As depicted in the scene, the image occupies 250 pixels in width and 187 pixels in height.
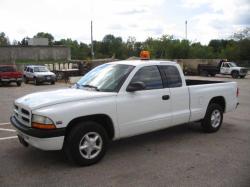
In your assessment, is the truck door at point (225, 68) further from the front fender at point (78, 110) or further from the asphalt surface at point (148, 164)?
the front fender at point (78, 110)

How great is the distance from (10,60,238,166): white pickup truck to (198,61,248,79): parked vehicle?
2786cm

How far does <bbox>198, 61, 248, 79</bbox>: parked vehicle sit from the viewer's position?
33.6 meters

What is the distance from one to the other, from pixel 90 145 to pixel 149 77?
1.87 m

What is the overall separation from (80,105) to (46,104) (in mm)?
538

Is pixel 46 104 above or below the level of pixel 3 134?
above

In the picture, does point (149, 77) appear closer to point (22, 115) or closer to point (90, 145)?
point (90, 145)

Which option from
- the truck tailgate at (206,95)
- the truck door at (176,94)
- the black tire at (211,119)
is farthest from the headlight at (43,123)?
the black tire at (211,119)

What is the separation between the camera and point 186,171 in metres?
5.19

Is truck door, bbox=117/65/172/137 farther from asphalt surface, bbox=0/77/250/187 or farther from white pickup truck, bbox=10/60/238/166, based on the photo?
asphalt surface, bbox=0/77/250/187

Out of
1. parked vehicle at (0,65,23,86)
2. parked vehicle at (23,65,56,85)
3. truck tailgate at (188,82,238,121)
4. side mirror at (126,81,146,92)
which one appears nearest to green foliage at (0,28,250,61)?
parked vehicle at (23,65,56,85)

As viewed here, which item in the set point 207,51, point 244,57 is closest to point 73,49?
point 207,51

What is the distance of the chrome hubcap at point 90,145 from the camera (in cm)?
535

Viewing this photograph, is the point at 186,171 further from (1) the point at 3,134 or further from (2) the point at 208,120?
(1) the point at 3,134

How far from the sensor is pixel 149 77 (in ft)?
21.0
